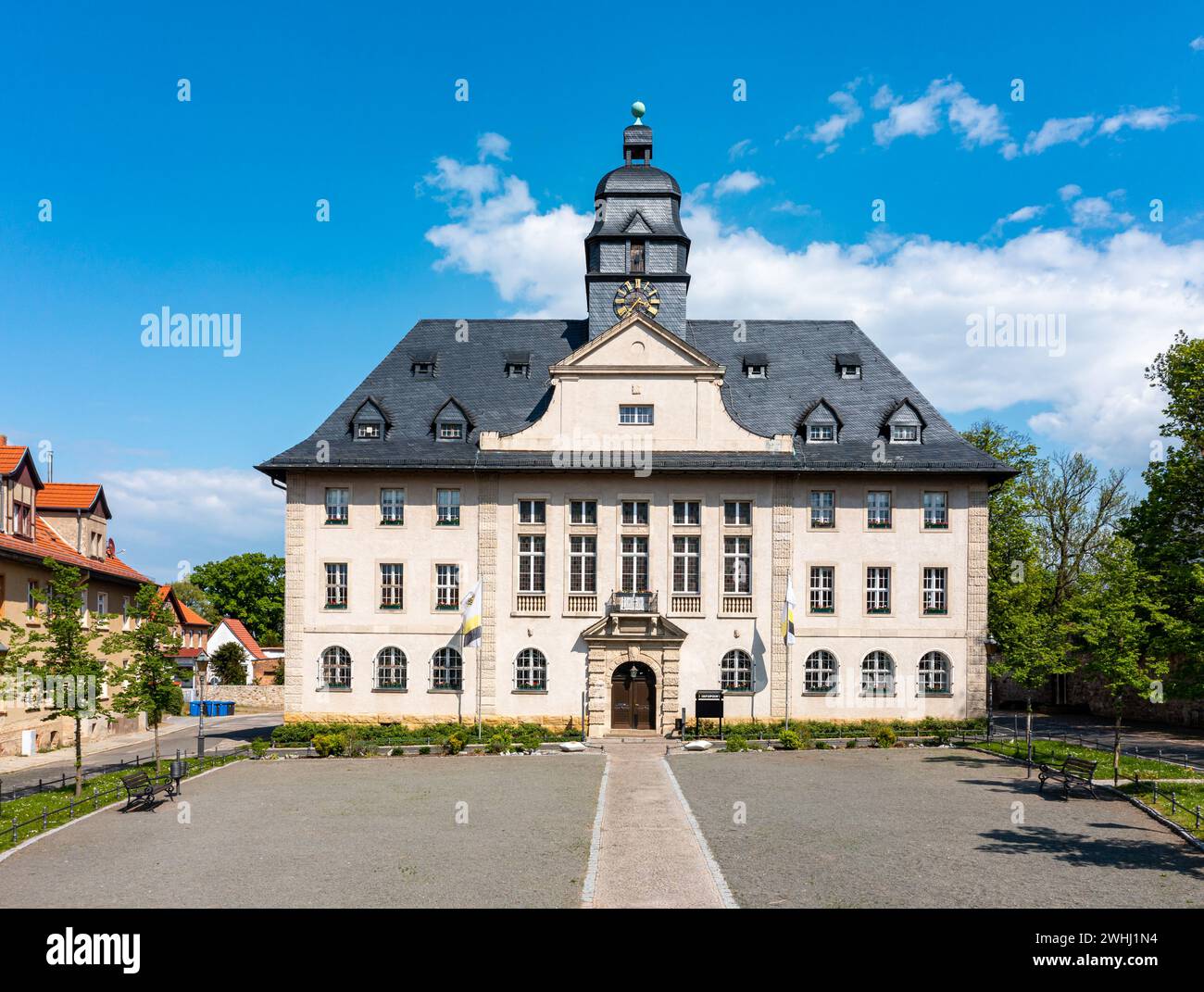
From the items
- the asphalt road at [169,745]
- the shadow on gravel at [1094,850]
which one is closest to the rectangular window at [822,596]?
the shadow on gravel at [1094,850]

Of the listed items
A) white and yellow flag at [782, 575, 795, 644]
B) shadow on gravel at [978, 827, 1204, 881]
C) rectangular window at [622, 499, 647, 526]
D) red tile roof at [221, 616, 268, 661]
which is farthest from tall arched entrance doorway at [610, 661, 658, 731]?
red tile roof at [221, 616, 268, 661]

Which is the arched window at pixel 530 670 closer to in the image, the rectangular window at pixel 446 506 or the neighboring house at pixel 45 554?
the rectangular window at pixel 446 506

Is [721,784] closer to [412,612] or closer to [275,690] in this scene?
[412,612]

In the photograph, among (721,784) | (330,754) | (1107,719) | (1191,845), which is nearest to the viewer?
(1191,845)

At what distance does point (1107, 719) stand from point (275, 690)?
173 feet

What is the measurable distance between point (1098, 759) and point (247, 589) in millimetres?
89120

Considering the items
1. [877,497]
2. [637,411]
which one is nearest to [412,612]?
[637,411]

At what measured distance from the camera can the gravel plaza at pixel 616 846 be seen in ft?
50.6

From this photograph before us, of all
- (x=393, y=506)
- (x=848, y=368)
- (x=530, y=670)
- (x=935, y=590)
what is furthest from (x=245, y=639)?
(x=935, y=590)

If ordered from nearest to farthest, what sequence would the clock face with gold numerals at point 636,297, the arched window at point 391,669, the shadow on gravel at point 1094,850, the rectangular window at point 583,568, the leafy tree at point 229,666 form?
the shadow on gravel at point 1094,850 < the arched window at point 391,669 < the rectangular window at point 583,568 < the clock face with gold numerals at point 636,297 < the leafy tree at point 229,666

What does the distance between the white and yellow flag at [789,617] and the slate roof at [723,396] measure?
485cm

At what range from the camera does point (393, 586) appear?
40000 millimetres

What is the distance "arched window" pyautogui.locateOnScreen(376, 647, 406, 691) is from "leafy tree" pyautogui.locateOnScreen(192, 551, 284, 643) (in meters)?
65.3

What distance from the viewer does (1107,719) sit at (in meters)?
48.8
